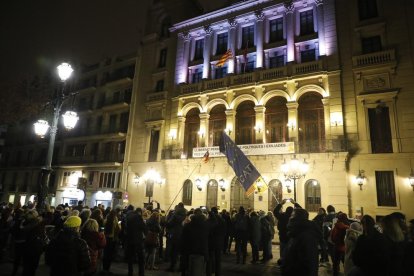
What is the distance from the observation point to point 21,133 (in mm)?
42594

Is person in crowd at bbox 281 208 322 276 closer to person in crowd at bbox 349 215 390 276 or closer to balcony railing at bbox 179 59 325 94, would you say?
person in crowd at bbox 349 215 390 276

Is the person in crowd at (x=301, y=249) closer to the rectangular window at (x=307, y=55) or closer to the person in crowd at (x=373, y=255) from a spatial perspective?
the person in crowd at (x=373, y=255)

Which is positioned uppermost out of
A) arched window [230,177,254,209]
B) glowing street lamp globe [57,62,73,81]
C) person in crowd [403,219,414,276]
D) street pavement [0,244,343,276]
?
glowing street lamp globe [57,62,73,81]

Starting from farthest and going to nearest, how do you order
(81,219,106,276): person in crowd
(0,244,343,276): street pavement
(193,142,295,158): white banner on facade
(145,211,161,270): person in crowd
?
(193,142,295,158): white banner on facade
(145,211,161,270): person in crowd
(0,244,343,276): street pavement
(81,219,106,276): person in crowd

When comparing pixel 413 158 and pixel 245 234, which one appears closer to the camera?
pixel 245 234

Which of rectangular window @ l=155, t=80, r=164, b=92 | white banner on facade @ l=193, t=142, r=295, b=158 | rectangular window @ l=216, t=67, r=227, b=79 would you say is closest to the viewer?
white banner on facade @ l=193, t=142, r=295, b=158

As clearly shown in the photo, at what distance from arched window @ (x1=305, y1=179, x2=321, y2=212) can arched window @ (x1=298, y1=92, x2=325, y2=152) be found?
2.16 metres

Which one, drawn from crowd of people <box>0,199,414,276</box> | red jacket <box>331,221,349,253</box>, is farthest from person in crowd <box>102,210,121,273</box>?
red jacket <box>331,221,349,253</box>

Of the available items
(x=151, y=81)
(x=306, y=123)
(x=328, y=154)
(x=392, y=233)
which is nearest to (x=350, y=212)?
(x=328, y=154)

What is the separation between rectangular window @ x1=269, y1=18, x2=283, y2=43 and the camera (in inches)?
887

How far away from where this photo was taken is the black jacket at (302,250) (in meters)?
4.79

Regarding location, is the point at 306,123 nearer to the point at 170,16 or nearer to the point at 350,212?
the point at 350,212

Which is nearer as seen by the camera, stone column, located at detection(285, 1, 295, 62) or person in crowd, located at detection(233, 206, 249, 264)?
person in crowd, located at detection(233, 206, 249, 264)

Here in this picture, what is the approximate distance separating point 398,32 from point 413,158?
803cm
